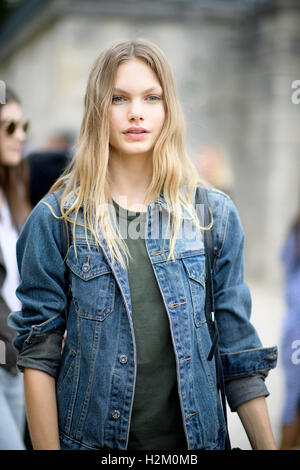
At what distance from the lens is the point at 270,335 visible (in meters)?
6.44

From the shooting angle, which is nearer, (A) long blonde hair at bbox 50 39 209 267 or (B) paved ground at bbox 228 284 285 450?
(A) long blonde hair at bbox 50 39 209 267

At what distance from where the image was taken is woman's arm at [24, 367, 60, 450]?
1.74 m

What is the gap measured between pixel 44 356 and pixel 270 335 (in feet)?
16.4

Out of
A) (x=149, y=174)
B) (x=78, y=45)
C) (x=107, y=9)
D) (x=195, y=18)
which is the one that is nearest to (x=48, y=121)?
(x=78, y=45)

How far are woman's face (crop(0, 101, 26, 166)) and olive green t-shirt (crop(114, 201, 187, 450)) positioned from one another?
59.1 inches

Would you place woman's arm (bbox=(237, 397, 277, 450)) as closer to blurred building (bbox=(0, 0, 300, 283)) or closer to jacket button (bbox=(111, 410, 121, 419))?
jacket button (bbox=(111, 410, 121, 419))

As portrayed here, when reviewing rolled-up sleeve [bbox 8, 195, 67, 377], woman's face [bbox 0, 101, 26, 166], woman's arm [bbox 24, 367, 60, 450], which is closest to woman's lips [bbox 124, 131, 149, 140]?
rolled-up sleeve [bbox 8, 195, 67, 377]

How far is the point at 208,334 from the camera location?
1.85 metres

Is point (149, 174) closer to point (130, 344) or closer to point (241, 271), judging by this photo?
point (241, 271)

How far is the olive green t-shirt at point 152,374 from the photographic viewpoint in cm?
174

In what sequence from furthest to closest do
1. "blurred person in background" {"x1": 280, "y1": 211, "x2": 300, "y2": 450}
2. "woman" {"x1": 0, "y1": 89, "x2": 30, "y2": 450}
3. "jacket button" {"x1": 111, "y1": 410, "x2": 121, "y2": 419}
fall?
"blurred person in background" {"x1": 280, "y1": 211, "x2": 300, "y2": 450}, "woman" {"x1": 0, "y1": 89, "x2": 30, "y2": 450}, "jacket button" {"x1": 111, "y1": 410, "x2": 121, "y2": 419}

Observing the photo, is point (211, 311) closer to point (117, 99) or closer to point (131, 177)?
point (131, 177)

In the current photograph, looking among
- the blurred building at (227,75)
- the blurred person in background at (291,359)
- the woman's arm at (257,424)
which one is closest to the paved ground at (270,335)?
the blurred person in background at (291,359)
